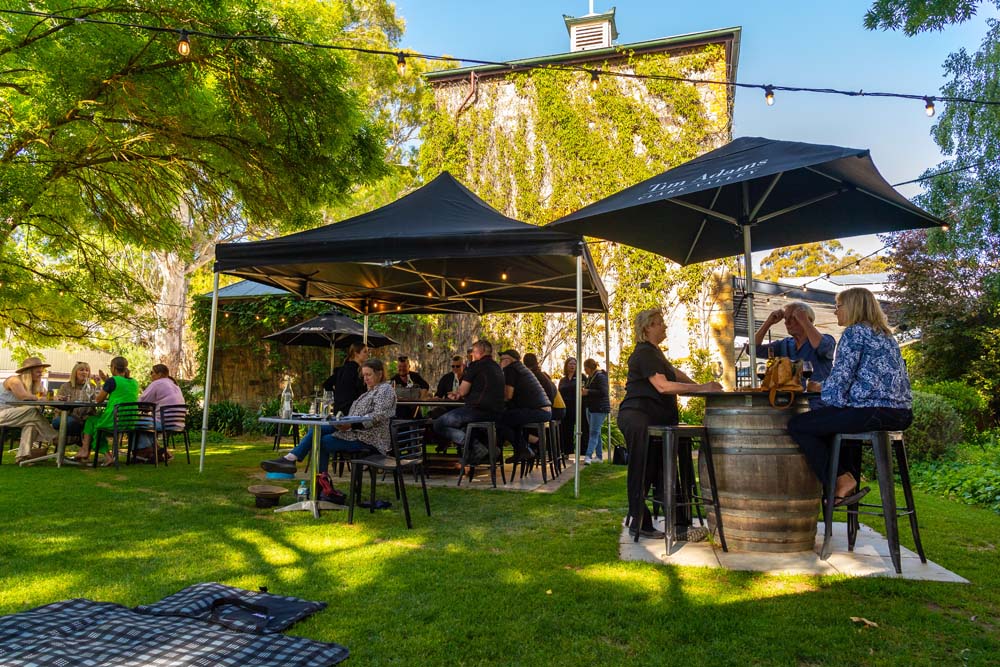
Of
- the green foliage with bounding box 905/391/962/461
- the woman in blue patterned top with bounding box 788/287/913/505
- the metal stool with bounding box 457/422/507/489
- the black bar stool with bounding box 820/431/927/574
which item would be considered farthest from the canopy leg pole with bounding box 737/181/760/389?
the green foliage with bounding box 905/391/962/461

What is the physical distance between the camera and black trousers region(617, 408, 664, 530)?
13.1 ft

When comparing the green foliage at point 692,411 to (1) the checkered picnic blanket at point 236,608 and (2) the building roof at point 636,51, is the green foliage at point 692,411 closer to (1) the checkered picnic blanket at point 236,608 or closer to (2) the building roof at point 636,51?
(2) the building roof at point 636,51

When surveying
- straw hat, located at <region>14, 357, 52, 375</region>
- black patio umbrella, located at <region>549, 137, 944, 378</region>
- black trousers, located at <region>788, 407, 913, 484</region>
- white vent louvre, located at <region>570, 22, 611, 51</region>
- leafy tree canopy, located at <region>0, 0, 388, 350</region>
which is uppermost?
white vent louvre, located at <region>570, 22, 611, 51</region>

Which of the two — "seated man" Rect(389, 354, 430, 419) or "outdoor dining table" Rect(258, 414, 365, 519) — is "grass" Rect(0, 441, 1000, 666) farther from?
"seated man" Rect(389, 354, 430, 419)

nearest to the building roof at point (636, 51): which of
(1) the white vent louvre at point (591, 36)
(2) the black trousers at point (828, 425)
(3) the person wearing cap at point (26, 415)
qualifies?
(1) the white vent louvre at point (591, 36)

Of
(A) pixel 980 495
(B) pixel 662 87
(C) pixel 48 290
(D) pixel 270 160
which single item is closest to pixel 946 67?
(B) pixel 662 87

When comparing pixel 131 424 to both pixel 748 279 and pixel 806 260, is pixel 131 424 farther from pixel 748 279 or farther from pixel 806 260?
pixel 806 260

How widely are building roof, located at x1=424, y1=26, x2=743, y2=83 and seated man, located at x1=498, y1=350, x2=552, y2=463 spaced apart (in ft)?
25.8

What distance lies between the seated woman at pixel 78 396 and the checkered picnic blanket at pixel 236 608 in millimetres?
6600

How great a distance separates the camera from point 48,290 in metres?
8.51

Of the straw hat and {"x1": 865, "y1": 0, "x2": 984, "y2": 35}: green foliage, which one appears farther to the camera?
{"x1": 865, "y1": 0, "x2": 984, "y2": 35}: green foliage

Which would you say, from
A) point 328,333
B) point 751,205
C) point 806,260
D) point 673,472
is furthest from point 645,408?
point 806,260

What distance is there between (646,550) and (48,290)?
8647 millimetres

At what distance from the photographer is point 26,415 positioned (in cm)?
766
